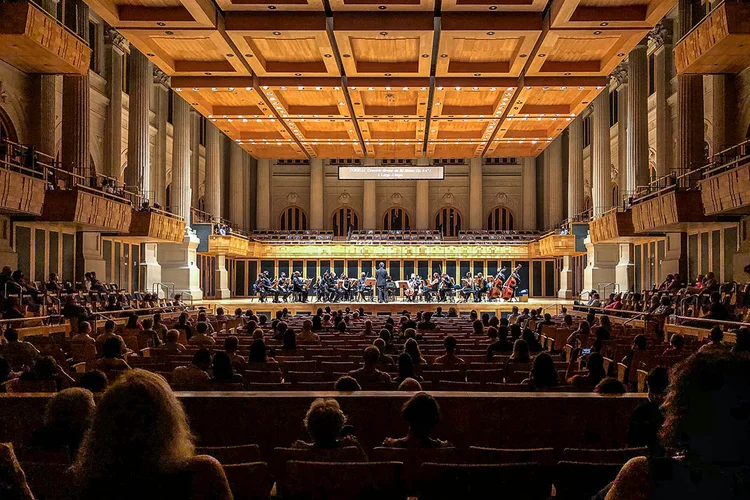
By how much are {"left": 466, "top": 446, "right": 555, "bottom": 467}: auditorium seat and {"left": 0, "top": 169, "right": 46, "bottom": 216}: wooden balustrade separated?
13516 mm

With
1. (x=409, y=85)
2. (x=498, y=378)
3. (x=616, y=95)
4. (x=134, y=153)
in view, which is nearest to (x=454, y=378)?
(x=498, y=378)

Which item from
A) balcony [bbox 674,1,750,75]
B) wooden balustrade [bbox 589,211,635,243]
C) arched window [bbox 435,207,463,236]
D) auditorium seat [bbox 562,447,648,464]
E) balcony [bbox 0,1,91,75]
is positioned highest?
balcony [bbox 0,1,91,75]

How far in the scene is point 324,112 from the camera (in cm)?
2064

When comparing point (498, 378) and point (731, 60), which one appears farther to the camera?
point (731, 60)

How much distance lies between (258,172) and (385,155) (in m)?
15.5

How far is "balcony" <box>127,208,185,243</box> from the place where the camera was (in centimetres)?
2159

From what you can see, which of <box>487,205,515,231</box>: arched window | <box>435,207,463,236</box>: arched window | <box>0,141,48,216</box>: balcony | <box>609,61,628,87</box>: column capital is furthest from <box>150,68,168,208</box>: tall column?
<box>487,205,515,231</box>: arched window

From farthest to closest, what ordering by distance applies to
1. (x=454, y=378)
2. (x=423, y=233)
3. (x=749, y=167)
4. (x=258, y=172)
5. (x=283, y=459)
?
(x=258, y=172)
(x=423, y=233)
(x=749, y=167)
(x=454, y=378)
(x=283, y=459)

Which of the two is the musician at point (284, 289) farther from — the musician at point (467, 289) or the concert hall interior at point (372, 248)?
the musician at point (467, 289)

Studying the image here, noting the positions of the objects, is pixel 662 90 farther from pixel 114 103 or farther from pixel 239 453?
pixel 239 453

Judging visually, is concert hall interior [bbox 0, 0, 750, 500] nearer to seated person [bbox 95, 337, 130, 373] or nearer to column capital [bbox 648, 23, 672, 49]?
seated person [bbox 95, 337, 130, 373]

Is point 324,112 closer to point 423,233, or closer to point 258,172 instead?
point 423,233

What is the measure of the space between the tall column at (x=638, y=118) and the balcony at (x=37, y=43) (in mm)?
17817

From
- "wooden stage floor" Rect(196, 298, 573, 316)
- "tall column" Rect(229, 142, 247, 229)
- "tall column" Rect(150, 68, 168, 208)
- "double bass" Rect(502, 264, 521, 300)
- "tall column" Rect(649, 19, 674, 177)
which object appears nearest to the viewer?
"tall column" Rect(649, 19, 674, 177)
